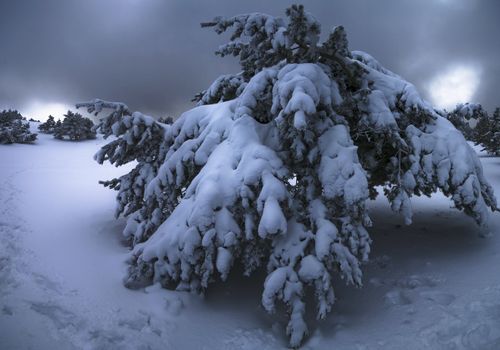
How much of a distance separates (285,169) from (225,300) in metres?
2.44

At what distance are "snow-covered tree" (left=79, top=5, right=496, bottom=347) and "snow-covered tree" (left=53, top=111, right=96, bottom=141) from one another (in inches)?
978

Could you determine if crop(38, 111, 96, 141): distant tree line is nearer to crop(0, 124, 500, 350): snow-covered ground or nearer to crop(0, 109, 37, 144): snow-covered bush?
crop(0, 109, 37, 144): snow-covered bush

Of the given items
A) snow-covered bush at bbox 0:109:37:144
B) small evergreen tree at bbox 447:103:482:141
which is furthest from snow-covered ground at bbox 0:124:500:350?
snow-covered bush at bbox 0:109:37:144

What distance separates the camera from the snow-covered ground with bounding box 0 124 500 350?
3.89 metres

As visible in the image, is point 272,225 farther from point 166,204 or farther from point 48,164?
point 48,164

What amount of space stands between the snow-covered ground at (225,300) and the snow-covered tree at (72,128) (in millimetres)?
22777

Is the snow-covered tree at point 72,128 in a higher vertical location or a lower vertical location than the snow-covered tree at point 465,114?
higher

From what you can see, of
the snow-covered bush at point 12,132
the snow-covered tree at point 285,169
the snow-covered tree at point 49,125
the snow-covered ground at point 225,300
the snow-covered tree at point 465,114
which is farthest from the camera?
the snow-covered tree at point 49,125

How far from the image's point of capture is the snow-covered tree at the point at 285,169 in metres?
4.18

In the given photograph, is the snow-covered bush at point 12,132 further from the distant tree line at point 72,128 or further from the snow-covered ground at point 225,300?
the snow-covered ground at point 225,300

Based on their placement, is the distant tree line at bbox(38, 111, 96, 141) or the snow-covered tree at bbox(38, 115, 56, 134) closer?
the distant tree line at bbox(38, 111, 96, 141)

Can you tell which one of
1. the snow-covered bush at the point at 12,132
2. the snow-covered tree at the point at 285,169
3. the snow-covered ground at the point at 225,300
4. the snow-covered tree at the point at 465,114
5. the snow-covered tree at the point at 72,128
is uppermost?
the snow-covered tree at the point at 72,128

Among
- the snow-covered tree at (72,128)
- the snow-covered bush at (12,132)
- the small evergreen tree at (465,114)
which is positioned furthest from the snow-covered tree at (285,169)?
the snow-covered tree at (72,128)

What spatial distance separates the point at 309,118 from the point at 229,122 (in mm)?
1524
